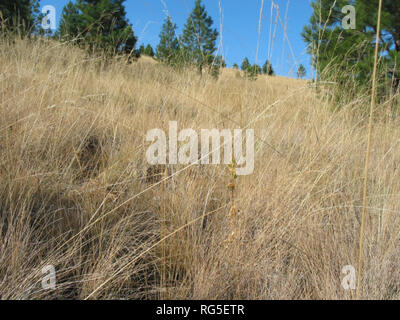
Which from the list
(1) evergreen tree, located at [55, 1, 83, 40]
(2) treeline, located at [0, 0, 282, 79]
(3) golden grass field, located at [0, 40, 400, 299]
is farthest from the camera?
(1) evergreen tree, located at [55, 1, 83, 40]

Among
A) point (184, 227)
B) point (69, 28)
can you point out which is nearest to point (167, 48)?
point (184, 227)

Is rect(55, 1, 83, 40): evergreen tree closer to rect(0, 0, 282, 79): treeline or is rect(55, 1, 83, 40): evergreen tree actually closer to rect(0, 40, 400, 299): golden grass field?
rect(0, 0, 282, 79): treeline

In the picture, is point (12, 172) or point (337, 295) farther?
point (12, 172)

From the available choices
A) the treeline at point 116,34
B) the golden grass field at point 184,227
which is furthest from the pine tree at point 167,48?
the golden grass field at point 184,227

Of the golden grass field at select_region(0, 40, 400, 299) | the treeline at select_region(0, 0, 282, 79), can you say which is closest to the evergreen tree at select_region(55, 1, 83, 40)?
the treeline at select_region(0, 0, 282, 79)

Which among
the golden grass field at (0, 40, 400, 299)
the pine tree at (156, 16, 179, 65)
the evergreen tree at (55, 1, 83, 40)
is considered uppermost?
the evergreen tree at (55, 1, 83, 40)

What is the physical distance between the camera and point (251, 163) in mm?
1294

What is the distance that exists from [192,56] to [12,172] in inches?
80.3

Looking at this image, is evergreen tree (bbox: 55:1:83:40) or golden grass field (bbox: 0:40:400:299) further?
evergreen tree (bbox: 55:1:83:40)

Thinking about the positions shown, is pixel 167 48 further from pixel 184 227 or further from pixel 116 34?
pixel 116 34

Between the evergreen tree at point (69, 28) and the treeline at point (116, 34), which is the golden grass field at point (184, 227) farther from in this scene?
the evergreen tree at point (69, 28)

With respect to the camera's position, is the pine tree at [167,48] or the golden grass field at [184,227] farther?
the pine tree at [167,48]
